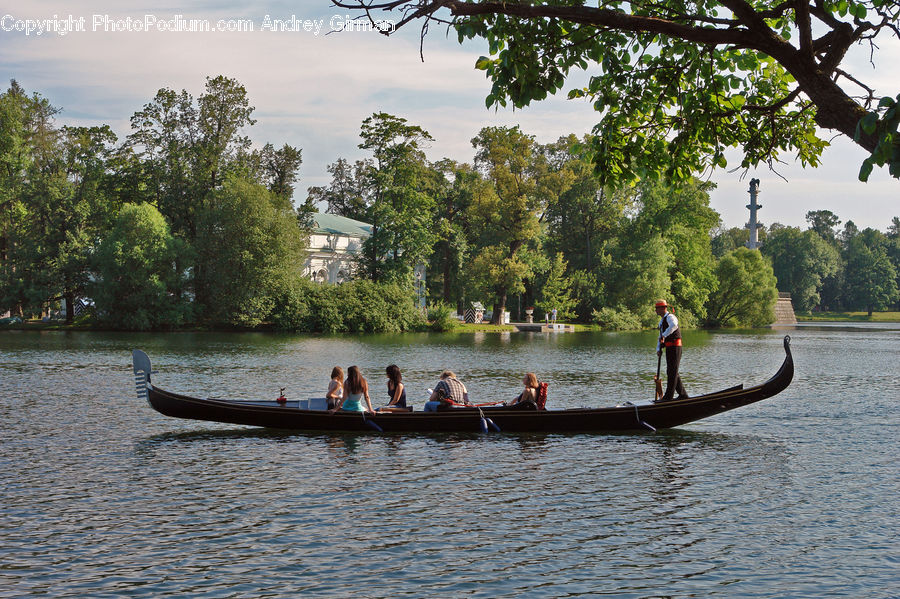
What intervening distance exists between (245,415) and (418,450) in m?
4.12

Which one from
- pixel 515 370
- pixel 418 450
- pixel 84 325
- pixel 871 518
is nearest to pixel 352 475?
pixel 418 450

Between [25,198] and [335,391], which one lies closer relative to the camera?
[335,391]

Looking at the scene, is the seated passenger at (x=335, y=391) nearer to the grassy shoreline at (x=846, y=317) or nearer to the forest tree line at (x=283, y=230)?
the forest tree line at (x=283, y=230)

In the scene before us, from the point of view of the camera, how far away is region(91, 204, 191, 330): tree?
62.8 meters

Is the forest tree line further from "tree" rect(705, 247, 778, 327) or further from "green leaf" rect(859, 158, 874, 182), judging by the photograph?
"green leaf" rect(859, 158, 874, 182)

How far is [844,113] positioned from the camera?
753cm

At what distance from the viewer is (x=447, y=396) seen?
19.5m

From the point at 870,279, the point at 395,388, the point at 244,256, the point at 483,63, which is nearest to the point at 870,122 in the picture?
the point at 483,63

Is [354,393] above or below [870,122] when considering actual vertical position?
below

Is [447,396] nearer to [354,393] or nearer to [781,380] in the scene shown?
[354,393]

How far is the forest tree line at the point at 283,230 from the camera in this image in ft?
211

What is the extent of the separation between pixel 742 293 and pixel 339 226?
43.6 metres

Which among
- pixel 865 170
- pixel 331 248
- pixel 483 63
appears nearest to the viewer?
pixel 865 170

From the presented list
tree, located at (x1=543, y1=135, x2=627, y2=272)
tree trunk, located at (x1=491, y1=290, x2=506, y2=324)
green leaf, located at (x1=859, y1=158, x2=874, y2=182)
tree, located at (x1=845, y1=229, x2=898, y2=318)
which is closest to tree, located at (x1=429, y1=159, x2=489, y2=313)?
tree trunk, located at (x1=491, y1=290, x2=506, y2=324)
